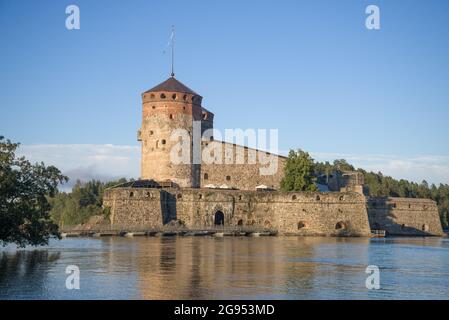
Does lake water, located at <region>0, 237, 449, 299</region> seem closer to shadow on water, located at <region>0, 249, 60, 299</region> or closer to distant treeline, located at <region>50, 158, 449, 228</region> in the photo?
shadow on water, located at <region>0, 249, 60, 299</region>

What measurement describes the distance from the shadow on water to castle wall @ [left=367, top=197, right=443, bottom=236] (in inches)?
1086

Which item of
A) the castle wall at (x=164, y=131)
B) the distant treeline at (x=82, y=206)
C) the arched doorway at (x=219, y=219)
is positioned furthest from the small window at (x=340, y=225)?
the distant treeline at (x=82, y=206)

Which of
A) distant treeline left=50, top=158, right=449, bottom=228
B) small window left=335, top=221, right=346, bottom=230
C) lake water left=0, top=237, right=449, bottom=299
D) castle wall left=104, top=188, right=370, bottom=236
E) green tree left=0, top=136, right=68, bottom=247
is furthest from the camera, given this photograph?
distant treeline left=50, top=158, right=449, bottom=228

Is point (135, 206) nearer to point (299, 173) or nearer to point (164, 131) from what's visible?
point (164, 131)

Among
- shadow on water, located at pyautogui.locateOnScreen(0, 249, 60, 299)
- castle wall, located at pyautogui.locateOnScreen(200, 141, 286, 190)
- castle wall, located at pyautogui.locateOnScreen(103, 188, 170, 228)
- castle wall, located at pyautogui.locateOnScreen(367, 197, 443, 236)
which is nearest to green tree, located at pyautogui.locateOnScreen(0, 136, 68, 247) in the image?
shadow on water, located at pyautogui.locateOnScreen(0, 249, 60, 299)

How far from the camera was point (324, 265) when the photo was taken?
86.2 ft

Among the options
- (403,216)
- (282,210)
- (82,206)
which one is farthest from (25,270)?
(403,216)

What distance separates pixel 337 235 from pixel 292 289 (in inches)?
1112

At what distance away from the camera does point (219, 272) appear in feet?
76.5

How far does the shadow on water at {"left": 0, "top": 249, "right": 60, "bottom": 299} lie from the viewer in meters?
19.4

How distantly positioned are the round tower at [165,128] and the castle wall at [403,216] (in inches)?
521

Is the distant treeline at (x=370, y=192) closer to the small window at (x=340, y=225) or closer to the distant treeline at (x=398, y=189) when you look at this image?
the distant treeline at (x=398, y=189)

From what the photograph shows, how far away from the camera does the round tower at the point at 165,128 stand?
5050 cm
